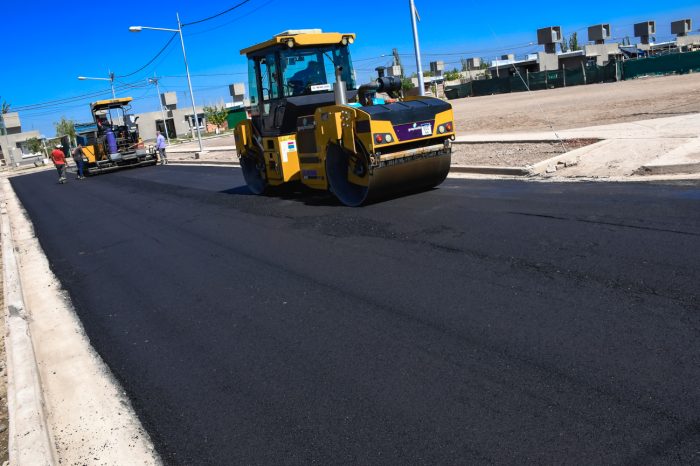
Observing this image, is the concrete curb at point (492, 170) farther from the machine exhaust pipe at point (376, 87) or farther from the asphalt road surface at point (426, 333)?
the machine exhaust pipe at point (376, 87)

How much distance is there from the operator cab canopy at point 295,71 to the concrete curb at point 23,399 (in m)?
5.94

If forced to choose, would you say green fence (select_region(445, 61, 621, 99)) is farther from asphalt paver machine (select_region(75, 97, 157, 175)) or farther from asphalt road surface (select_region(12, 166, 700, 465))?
asphalt road surface (select_region(12, 166, 700, 465))

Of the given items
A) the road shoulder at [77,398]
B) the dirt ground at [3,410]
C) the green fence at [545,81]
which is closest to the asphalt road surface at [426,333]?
the road shoulder at [77,398]

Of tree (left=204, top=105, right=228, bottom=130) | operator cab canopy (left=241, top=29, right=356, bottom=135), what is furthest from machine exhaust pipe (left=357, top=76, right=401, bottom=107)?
tree (left=204, top=105, right=228, bottom=130)

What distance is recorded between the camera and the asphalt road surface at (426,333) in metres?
3.23

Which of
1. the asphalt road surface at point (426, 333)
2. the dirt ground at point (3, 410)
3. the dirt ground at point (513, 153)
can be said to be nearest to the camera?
the asphalt road surface at point (426, 333)

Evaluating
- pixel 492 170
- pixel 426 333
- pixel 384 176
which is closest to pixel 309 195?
pixel 384 176

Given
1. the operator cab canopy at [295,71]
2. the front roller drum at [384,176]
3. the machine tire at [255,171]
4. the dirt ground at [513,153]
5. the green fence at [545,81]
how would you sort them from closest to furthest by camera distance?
the front roller drum at [384,176] → the operator cab canopy at [295,71] → the dirt ground at [513,153] → the machine tire at [255,171] → the green fence at [545,81]

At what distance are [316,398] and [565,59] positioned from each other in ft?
243

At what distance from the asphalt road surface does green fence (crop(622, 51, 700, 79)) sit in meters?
39.0

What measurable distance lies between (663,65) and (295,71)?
131 feet

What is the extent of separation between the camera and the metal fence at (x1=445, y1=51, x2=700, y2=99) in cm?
4161

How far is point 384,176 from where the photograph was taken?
9.42 metres

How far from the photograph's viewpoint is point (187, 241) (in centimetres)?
942
